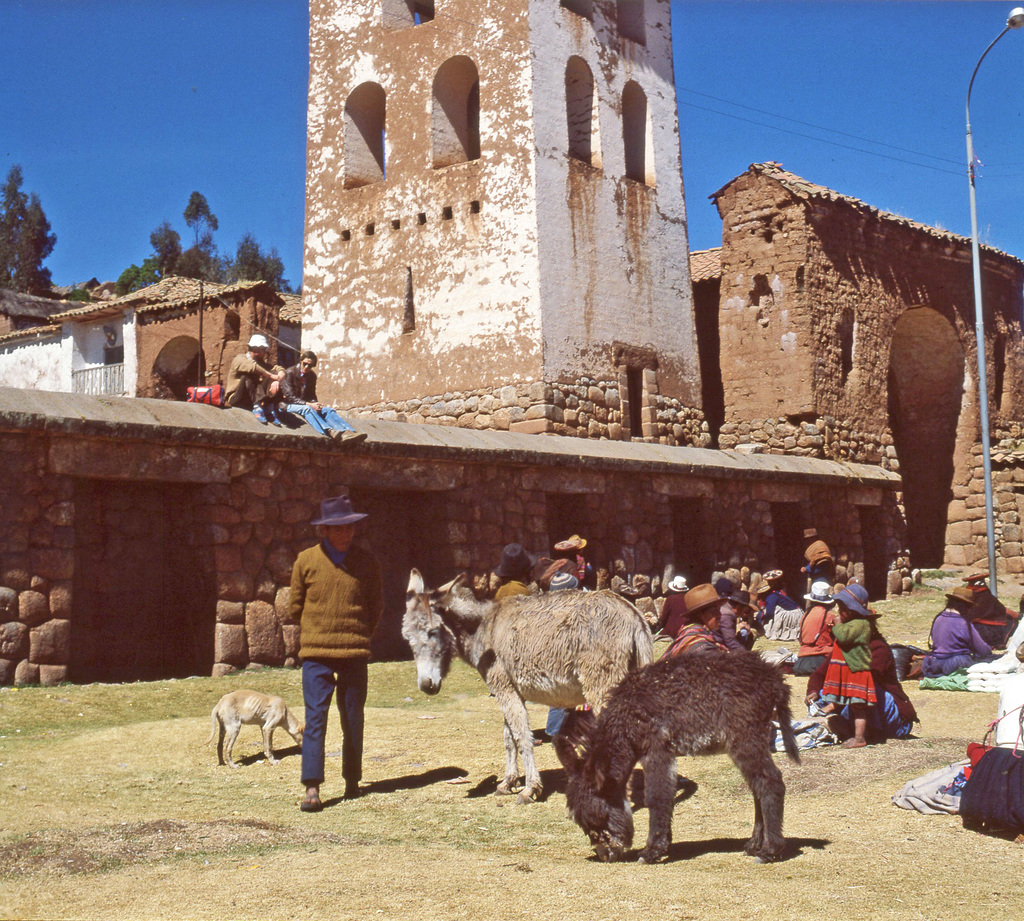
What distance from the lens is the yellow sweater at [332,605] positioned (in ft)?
22.9

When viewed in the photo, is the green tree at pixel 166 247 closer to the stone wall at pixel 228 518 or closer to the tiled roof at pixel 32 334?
the tiled roof at pixel 32 334

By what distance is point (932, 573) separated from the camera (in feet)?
77.3

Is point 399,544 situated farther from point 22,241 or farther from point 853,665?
point 22,241

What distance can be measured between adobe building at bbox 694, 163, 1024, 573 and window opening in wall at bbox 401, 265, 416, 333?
6.28 m

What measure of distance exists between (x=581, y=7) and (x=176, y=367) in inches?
682

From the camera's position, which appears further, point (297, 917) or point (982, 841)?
point (982, 841)

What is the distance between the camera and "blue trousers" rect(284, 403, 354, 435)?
12.2 m

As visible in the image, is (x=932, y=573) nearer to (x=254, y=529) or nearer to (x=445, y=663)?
(x=254, y=529)

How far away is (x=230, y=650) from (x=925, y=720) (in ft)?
21.3

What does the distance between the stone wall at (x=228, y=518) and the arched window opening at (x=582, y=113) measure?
671 centimetres

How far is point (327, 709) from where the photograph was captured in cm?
685

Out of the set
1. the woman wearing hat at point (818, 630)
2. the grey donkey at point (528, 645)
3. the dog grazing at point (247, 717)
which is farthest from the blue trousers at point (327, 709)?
the woman wearing hat at point (818, 630)

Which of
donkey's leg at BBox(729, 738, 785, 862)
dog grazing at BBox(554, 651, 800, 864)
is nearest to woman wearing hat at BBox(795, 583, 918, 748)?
dog grazing at BBox(554, 651, 800, 864)

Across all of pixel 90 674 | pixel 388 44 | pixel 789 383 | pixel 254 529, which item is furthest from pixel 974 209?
pixel 90 674
